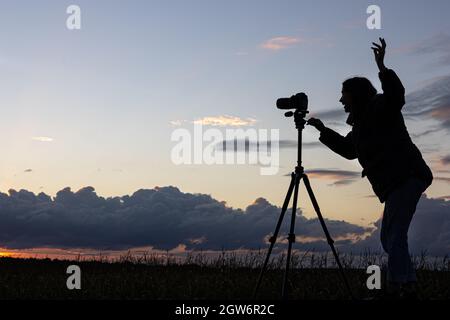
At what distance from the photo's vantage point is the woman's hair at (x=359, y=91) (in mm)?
8711

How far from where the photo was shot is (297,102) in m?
8.59

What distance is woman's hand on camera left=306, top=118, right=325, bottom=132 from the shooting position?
9.12m

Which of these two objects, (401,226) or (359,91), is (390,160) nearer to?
(401,226)

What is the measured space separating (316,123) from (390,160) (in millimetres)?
1364

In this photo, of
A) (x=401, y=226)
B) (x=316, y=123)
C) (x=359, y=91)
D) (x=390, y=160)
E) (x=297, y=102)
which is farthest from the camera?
(x=316, y=123)

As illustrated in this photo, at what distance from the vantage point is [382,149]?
846 cm

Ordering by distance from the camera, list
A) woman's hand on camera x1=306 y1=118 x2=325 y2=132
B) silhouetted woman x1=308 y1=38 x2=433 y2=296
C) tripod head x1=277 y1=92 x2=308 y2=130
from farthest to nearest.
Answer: woman's hand on camera x1=306 y1=118 x2=325 y2=132
tripod head x1=277 y1=92 x2=308 y2=130
silhouetted woman x1=308 y1=38 x2=433 y2=296

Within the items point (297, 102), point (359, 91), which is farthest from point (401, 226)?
point (297, 102)

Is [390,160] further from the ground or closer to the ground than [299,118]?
closer to the ground

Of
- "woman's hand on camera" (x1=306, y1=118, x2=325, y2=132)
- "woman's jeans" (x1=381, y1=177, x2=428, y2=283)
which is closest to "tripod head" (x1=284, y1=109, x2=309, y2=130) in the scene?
"woman's hand on camera" (x1=306, y1=118, x2=325, y2=132)

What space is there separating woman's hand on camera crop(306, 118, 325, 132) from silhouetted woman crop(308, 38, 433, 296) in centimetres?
55

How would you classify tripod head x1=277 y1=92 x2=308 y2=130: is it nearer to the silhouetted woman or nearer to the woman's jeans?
the silhouetted woman

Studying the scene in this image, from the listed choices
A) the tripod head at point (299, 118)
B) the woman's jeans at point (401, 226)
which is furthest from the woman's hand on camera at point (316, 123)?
the woman's jeans at point (401, 226)
